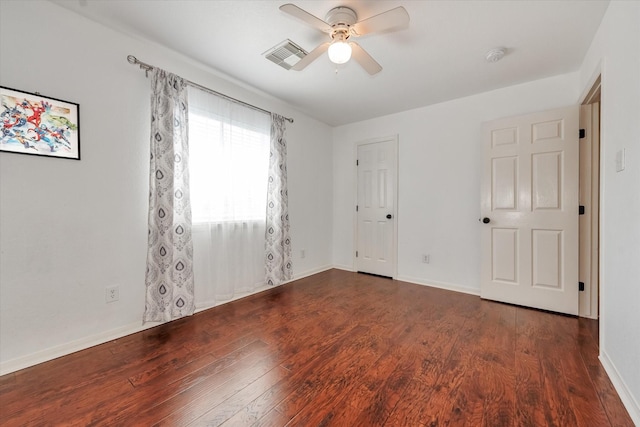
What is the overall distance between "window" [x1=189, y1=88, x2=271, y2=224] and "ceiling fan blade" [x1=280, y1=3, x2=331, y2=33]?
1468 millimetres

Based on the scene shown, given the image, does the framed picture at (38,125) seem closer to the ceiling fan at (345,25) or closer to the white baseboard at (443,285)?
the ceiling fan at (345,25)

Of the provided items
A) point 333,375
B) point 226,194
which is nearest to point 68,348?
point 226,194

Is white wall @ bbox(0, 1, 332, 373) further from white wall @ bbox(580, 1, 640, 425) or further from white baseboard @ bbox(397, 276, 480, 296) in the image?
white wall @ bbox(580, 1, 640, 425)

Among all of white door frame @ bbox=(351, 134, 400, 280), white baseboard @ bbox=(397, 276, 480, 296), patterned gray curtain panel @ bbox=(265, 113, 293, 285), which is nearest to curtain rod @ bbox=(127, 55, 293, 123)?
patterned gray curtain panel @ bbox=(265, 113, 293, 285)

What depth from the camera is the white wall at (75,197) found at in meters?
1.70

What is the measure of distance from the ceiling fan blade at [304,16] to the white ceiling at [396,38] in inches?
5.8

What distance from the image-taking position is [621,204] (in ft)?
5.01

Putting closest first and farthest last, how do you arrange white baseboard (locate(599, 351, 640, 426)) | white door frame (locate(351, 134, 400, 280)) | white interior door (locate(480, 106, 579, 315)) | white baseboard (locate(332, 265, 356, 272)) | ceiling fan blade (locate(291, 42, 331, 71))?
1. white baseboard (locate(599, 351, 640, 426))
2. ceiling fan blade (locate(291, 42, 331, 71))
3. white interior door (locate(480, 106, 579, 315))
4. white door frame (locate(351, 134, 400, 280))
5. white baseboard (locate(332, 265, 356, 272))

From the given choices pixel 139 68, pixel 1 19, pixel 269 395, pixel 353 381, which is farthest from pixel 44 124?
pixel 353 381

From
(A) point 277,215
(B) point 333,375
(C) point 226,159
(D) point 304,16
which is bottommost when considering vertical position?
(B) point 333,375

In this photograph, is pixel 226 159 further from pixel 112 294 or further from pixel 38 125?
pixel 112 294

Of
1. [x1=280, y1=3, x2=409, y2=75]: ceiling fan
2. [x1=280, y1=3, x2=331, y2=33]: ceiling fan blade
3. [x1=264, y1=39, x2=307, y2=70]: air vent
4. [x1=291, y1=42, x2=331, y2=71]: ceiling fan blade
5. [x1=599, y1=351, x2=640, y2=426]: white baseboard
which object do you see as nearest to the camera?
[x1=599, y1=351, x2=640, y2=426]: white baseboard

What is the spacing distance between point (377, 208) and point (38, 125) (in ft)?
12.2

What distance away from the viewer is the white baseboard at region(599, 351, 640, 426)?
1.31 metres
